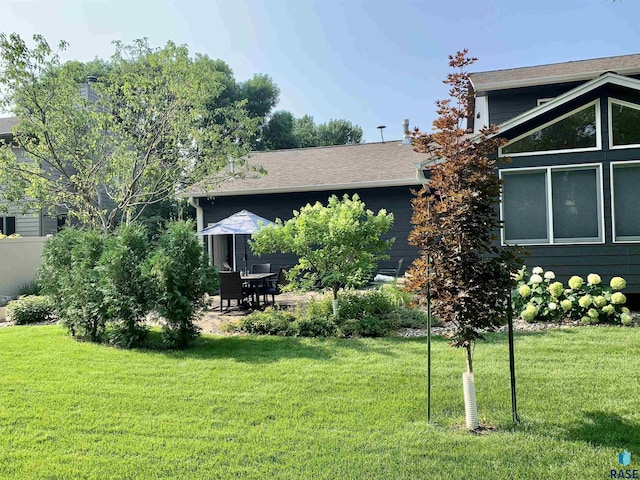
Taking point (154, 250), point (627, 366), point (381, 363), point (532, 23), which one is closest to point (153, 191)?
point (154, 250)

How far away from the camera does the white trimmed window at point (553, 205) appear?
27.3 feet

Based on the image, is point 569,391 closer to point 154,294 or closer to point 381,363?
point 381,363

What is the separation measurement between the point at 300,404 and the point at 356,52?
1701 centimetres

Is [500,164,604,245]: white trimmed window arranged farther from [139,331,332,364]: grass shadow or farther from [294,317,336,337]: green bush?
[139,331,332,364]: grass shadow

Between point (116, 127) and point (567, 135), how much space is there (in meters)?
9.24

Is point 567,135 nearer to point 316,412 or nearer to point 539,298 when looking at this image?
point 539,298

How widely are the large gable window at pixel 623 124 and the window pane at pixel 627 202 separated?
1.48ft

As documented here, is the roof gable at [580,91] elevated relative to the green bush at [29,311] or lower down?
elevated

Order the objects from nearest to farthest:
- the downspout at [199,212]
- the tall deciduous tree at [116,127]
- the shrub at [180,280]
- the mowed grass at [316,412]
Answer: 1. the mowed grass at [316,412]
2. the shrub at [180,280]
3. the tall deciduous tree at [116,127]
4. the downspout at [199,212]

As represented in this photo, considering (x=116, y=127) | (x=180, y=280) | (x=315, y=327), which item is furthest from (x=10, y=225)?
(x=315, y=327)

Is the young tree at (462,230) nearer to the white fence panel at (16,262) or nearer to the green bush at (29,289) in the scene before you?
the white fence panel at (16,262)

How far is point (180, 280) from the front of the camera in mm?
6637

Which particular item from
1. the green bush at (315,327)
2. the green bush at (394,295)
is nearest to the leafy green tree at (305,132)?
the green bush at (394,295)

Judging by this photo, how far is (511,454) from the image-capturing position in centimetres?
322
